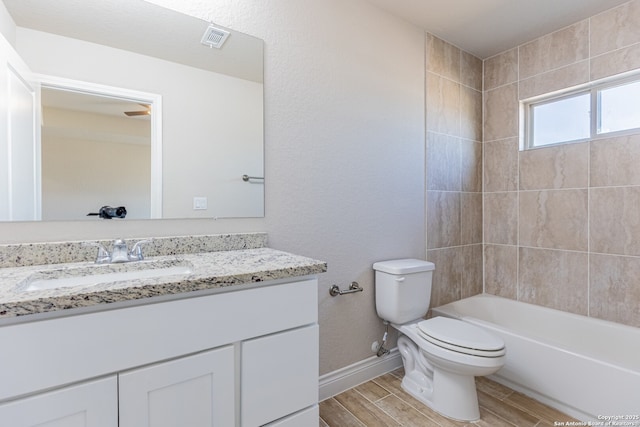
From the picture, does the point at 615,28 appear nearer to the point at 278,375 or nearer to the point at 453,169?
the point at 453,169

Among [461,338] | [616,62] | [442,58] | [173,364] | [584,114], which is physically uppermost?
[442,58]

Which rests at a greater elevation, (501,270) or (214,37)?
(214,37)

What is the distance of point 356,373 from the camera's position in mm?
1887

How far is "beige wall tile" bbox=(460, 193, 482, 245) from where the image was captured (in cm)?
252

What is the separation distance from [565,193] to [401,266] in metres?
1.43

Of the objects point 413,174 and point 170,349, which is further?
point 413,174

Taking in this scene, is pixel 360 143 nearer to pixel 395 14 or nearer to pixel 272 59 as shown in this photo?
pixel 272 59

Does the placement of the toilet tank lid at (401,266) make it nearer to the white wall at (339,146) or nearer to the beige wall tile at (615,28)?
the white wall at (339,146)

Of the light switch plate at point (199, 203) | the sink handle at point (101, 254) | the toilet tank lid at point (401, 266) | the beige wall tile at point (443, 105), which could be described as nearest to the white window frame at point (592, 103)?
the beige wall tile at point (443, 105)

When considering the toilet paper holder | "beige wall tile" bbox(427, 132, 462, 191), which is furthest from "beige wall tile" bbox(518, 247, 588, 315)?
the toilet paper holder

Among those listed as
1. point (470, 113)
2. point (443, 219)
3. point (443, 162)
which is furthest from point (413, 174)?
point (470, 113)

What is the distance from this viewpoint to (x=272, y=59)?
1575 mm

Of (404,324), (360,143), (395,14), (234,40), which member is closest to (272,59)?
(234,40)

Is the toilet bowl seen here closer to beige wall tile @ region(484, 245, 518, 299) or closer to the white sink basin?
beige wall tile @ region(484, 245, 518, 299)
